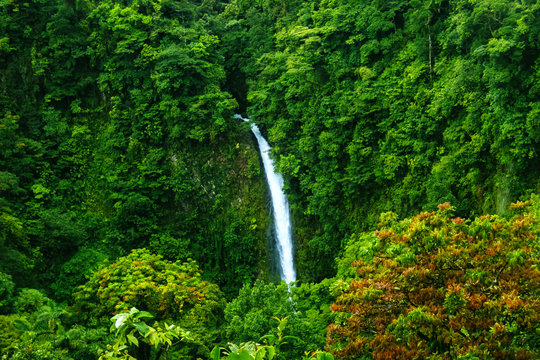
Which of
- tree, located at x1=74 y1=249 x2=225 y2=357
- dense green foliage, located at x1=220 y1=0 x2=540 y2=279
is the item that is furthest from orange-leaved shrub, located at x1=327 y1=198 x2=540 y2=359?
tree, located at x1=74 y1=249 x2=225 y2=357

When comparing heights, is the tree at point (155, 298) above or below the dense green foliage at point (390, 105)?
below

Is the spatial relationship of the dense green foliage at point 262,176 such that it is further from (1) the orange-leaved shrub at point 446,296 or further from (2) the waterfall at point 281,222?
Answer: (2) the waterfall at point 281,222

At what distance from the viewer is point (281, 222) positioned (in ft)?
57.7

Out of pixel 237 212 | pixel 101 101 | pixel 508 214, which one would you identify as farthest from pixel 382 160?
pixel 101 101

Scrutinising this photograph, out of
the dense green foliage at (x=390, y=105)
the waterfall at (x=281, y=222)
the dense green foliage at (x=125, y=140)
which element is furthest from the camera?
the dense green foliage at (x=125, y=140)

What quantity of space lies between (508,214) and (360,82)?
6.90 meters

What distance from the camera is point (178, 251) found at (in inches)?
703

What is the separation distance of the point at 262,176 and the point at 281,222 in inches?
86.7

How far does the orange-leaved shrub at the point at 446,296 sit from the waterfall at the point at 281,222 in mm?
10379

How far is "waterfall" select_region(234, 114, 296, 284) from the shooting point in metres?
17.2

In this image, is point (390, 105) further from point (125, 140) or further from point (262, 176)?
point (125, 140)

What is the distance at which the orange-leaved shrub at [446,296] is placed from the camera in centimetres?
485

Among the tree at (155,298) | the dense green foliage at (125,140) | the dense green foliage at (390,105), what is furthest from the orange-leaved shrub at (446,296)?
the dense green foliage at (125,140)

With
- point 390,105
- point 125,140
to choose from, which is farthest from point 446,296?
point 125,140
